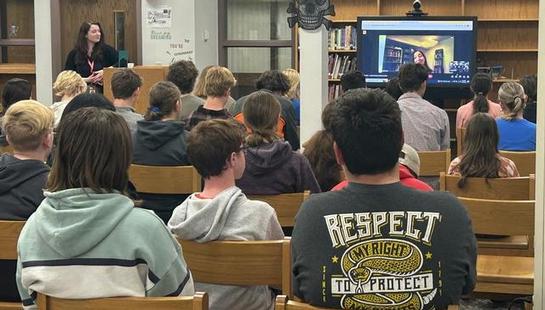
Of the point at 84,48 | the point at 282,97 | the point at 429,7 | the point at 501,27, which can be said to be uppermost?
the point at 429,7

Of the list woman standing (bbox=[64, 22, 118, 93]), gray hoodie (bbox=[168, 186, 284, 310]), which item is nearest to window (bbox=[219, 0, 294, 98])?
woman standing (bbox=[64, 22, 118, 93])

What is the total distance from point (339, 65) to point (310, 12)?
3135 mm

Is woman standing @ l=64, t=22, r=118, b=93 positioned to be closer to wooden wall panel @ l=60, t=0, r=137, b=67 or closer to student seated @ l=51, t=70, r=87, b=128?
wooden wall panel @ l=60, t=0, r=137, b=67

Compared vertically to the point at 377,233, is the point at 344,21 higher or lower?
higher

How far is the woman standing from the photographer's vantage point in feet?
30.5

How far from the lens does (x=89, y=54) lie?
9.31m

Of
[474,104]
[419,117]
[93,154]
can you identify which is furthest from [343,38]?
[93,154]

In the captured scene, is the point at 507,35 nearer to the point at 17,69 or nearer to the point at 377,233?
the point at 17,69

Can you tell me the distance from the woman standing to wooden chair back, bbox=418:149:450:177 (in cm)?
508

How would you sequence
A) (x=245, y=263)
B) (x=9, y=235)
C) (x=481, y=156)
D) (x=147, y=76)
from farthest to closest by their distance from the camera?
(x=147, y=76) → (x=481, y=156) → (x=9, y=235) → (x=245, y=263)

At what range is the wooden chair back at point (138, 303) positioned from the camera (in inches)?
82.4

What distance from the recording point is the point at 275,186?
3.87m

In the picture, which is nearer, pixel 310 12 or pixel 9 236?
pixel 9 236

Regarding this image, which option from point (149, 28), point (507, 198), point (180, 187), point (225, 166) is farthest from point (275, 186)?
point (149, 28)
